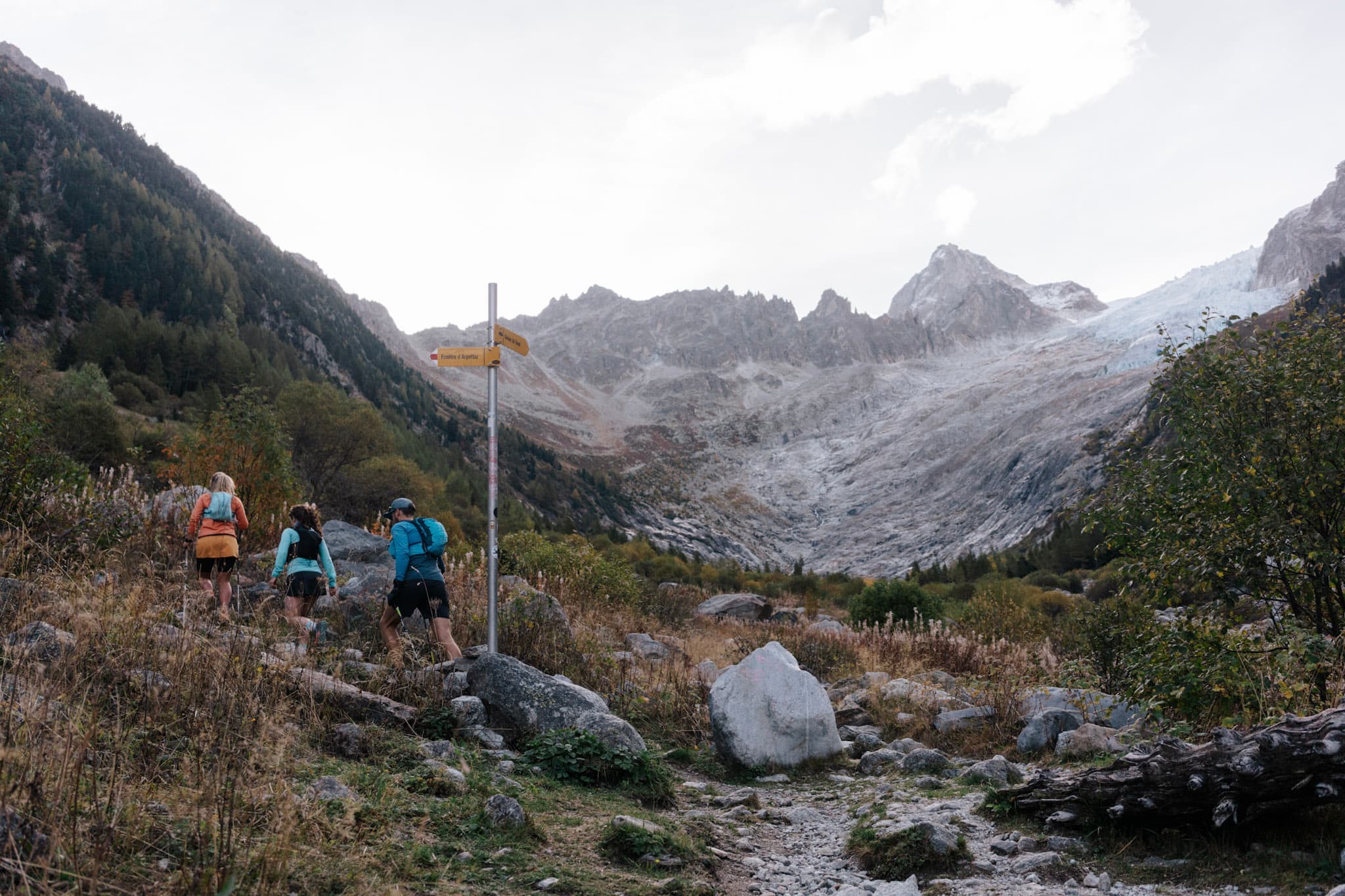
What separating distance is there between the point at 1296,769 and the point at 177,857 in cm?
494

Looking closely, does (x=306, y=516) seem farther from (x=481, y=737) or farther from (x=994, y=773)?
(x=994, y=773)

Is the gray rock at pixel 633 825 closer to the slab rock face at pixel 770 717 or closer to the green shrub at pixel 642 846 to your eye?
the green shrub at pixel 642 846

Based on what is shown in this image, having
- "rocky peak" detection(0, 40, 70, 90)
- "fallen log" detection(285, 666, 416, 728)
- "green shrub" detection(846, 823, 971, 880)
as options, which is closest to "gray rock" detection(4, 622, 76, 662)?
"fallen log" detection(285, 666, 416, 728)

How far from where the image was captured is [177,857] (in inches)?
109

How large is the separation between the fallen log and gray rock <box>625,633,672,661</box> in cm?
539

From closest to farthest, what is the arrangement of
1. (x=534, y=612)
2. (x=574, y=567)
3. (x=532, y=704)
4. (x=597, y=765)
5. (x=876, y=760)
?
(x=597, y=765) → (x=532, y=704) → (x=876, y=760) → (x=534, y=612) → (x=574, y=567)

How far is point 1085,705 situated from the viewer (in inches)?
284

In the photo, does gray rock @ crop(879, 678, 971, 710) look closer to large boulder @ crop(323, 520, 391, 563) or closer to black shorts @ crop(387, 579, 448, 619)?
black shorts @ crop(387, 579, 448, 619)

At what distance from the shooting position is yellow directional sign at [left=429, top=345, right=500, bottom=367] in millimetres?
→ 7887

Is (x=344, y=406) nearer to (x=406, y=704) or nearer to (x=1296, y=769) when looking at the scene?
(x=406, y=704)

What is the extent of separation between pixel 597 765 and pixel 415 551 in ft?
11.2

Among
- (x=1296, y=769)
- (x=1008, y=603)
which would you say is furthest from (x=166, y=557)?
(x=1008, y=603)

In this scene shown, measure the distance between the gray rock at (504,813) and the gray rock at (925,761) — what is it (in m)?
4.43

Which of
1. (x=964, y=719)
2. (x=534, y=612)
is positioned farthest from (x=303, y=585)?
(x=964, y=719)
